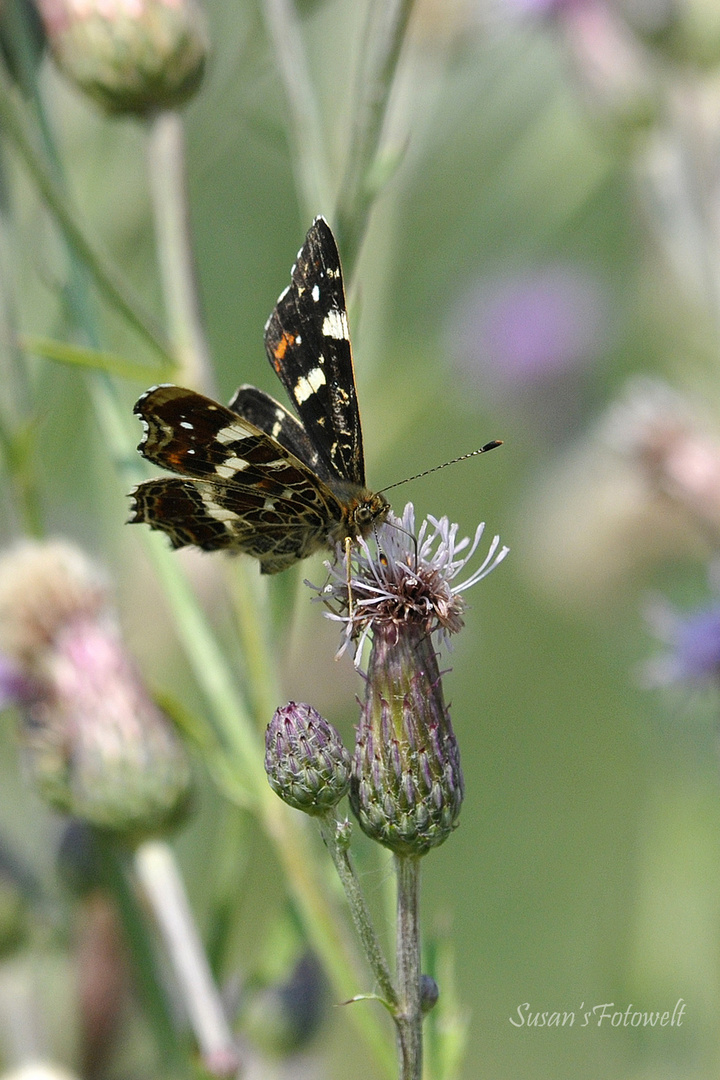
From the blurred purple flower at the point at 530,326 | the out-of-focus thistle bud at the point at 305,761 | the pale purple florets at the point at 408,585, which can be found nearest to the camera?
the out-of-focus thistle bud at the point at 305,761

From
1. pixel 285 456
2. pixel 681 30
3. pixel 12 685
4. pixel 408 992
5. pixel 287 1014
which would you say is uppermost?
pixel 681 30

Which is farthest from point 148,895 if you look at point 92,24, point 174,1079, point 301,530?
point 92,24

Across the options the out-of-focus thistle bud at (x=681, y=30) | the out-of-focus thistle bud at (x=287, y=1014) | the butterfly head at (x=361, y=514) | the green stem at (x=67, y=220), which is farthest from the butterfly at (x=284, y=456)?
the out-of-focus thistle bud at (x=681, y=30)

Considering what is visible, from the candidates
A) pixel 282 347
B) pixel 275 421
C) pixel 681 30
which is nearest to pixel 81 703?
A: pixel 275 421

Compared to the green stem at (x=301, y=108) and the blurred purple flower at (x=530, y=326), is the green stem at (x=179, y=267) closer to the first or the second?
the green stem at (x=301, y=108)

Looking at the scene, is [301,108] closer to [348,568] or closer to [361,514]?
[361,514]

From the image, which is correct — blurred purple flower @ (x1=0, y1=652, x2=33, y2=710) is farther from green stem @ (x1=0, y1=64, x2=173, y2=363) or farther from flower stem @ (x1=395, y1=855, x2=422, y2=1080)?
flower stem @ (x1=395, y1=855, x2=422, y2=1080)
